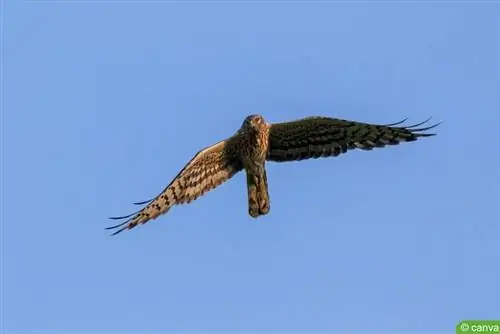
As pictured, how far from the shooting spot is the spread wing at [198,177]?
18672 mm

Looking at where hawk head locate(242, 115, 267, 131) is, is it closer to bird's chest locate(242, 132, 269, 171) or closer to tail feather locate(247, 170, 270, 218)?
bird's chest locate(242, 132, 269, 171)

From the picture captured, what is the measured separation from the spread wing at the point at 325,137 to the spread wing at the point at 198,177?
73 centimetres

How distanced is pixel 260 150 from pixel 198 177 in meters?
1.23

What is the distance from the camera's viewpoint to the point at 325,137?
19.0 m

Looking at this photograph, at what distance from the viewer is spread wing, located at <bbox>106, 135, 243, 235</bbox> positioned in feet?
61.3

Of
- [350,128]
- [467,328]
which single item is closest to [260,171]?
[350,128]

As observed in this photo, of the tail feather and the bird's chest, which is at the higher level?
the bird's chest

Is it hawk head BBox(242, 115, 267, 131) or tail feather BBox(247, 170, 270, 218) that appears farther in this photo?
tail feather BBox(247, 170, 270, 218)

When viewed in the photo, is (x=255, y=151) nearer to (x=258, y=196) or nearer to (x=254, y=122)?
(x=254, y=122)

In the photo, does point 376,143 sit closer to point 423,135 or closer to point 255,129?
point 423,135

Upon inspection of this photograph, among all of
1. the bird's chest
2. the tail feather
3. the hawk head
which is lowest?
the tail feather

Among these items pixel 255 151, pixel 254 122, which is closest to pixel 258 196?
pixel 255 151

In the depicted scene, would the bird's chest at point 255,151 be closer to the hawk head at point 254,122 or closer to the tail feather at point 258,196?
the hawk head at point 254,122

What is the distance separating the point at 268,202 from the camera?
61.7 ft
